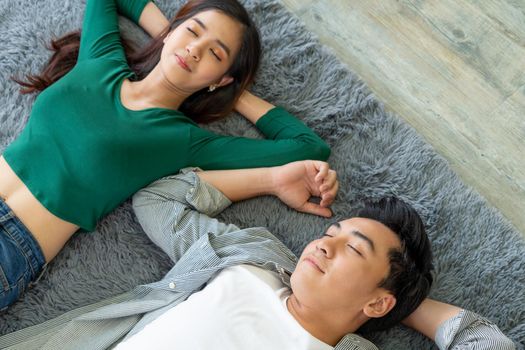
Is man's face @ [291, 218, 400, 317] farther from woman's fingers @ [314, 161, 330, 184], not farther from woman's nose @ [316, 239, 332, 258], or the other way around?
woman's fingers @ [314, 161, 330, 184]

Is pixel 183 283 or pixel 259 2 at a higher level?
pixel 259 2

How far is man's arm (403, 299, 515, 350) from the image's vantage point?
129 cm

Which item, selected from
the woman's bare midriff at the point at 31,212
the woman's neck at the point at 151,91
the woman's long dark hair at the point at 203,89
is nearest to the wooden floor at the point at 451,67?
the woman's long dark hair at the point at 203,89

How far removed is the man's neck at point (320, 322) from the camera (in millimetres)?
1323

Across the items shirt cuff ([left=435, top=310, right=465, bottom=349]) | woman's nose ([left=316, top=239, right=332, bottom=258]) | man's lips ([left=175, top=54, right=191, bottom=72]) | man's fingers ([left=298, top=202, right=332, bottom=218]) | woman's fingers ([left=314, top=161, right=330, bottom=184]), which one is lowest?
shirt cuff ([left=435, top=310, right=465, bottom=349])

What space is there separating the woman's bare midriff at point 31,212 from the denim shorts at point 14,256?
17 mm

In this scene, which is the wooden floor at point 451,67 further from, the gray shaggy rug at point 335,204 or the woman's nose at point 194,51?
the woman's nose at point 194,51

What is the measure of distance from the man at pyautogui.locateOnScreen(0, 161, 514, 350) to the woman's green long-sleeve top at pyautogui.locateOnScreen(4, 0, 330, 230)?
3.0 inches

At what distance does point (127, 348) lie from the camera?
1.29 metres

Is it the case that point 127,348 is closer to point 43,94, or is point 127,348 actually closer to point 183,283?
point 183,283

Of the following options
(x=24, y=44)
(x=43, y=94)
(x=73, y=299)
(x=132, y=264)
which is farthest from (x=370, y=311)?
(x=24, y=44)

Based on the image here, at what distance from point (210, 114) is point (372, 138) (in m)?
0.50

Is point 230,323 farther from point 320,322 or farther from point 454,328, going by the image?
point 454,328

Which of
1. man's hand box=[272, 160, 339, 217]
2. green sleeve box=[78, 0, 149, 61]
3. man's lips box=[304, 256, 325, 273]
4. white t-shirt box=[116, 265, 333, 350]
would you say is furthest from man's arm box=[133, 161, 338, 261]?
green sleeve box=[78, 0, 149, 61]
